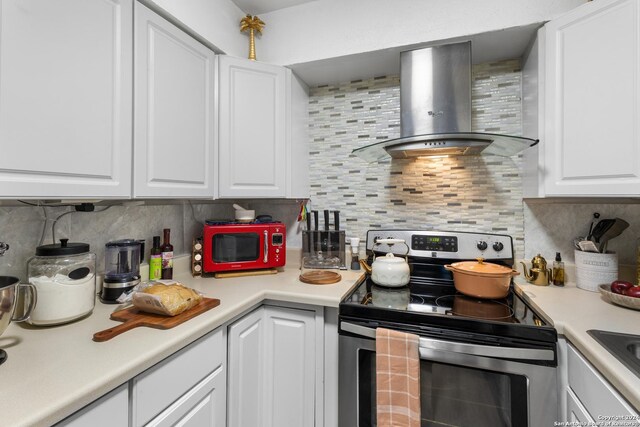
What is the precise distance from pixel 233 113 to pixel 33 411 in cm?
136

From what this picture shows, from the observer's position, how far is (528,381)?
98cm

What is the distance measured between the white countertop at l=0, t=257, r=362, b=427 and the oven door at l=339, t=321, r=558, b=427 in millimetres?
255

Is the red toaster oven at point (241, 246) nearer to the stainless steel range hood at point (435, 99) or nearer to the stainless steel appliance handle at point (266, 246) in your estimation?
the stainless steel appliance handle at point (266, 246)

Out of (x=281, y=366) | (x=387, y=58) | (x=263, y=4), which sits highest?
(x=263, y=4)

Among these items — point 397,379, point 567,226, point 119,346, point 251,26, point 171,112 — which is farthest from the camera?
point 251,26

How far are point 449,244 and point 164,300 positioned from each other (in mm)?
1382

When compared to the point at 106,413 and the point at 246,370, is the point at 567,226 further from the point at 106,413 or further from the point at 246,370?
the point at 106,413

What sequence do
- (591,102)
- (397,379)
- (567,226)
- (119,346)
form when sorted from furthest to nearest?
(567,226) < (591,102) < (397,379) < (119,346)

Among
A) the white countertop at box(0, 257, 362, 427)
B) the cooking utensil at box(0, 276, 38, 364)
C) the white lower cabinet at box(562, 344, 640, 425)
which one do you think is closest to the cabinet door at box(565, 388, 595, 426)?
the white lower cabinet at box(562, 344, 640, 425)

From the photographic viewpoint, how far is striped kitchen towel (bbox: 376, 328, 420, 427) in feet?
3.48

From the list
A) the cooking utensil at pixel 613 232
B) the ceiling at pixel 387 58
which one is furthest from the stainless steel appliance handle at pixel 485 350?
the ceiling at pixel 387 58

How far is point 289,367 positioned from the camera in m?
1.34

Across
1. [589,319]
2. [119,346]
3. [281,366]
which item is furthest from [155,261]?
[589,319]

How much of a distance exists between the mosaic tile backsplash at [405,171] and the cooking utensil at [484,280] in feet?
1.27
